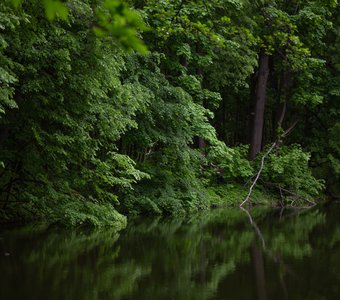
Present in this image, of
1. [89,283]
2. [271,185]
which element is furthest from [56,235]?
[271,185]

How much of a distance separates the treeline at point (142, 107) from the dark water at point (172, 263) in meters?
1.45

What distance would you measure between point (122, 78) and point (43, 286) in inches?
356

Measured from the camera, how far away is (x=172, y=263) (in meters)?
8.02

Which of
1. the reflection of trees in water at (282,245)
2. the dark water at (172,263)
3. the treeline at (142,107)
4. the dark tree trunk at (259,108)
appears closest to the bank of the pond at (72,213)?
the treeline at (142,107)

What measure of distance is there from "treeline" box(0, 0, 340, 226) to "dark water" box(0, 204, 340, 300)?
1451 mm

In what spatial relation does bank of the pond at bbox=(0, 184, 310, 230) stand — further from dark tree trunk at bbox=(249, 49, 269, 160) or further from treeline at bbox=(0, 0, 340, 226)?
dark tree trunk at bbox=(249, 49, 269, 160)

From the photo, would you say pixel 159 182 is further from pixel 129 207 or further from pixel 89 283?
pixel 89 283

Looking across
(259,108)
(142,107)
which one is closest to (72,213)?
(142,107)

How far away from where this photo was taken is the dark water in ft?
20.0

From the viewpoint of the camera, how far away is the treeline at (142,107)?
9.34m

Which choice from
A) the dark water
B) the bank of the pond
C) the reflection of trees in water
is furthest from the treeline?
the reflection of trees in water

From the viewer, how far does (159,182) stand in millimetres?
16047

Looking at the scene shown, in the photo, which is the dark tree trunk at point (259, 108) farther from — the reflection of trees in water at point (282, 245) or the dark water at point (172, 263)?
the dark water at point (172, 263)

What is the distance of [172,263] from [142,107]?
6.46m
